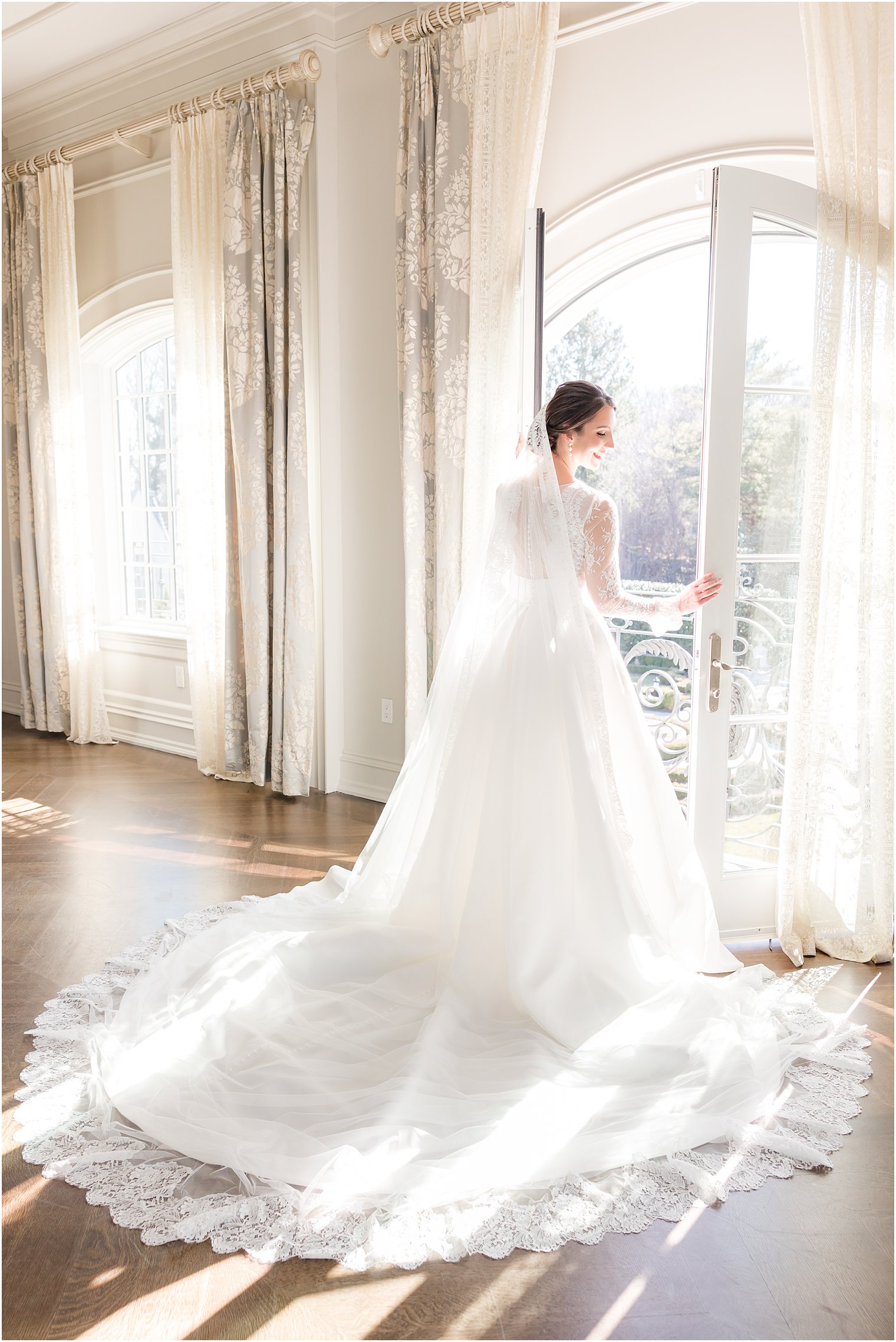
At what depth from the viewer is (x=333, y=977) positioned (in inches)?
101

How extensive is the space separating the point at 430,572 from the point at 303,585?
79 centimetres

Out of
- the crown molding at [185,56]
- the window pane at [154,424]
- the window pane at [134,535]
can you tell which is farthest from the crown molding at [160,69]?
the window pane at [134,535]

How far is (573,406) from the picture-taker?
9.00ft

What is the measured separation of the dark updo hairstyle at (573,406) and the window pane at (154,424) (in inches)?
159

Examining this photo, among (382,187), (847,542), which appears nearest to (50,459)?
(382,187)

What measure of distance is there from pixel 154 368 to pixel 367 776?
3.18 meters

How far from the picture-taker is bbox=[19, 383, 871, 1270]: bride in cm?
187

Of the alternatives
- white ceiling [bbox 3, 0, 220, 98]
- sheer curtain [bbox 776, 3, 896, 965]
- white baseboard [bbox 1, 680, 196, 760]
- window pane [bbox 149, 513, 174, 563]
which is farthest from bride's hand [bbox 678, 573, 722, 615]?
window pane [bbox 149, 513, 174, 563]

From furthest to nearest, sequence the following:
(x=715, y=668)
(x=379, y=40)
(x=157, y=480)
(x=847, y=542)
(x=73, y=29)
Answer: (x=157, y=480), (x=73, y=29), (x=379, y=40), (x=715, y=668), (x=847, y=542)

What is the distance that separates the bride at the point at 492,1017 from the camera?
6.14 feet

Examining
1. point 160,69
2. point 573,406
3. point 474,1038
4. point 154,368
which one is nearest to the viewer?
point 474,1038

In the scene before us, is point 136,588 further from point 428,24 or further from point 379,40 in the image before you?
point 428,24

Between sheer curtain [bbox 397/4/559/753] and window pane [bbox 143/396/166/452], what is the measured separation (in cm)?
248

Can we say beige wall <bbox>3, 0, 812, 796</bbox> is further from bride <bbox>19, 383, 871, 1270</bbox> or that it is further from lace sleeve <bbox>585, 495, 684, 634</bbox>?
lace sleeve <bbox>585, 495, 684, 634</bbox>
